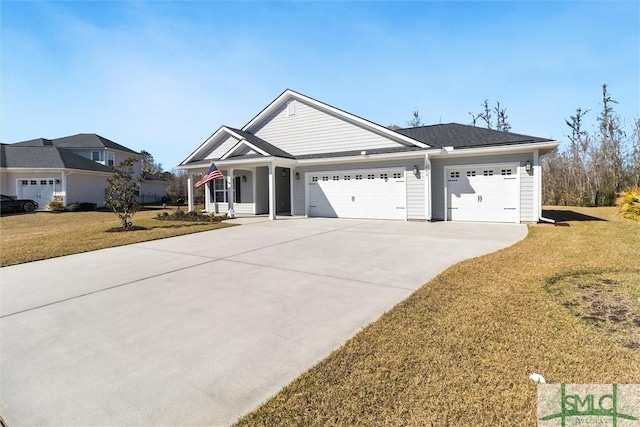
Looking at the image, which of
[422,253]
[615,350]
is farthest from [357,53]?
[615,350]

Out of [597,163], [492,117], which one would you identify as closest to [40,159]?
[492,117]

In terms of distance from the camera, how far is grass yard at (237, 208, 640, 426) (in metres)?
2.18

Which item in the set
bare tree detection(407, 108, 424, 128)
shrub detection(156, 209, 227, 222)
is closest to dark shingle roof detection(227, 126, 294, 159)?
shrub detection(156, 209, 227, 222)

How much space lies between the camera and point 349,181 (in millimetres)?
15641

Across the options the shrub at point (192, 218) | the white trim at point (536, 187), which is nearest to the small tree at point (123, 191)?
the shrub at point (192, 218)

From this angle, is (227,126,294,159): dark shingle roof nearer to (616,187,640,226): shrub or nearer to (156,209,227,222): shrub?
(156,209,227,222): shrub

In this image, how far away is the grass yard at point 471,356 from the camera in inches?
85.9

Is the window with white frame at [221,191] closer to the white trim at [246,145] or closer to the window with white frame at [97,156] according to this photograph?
the white trim at [246,145]

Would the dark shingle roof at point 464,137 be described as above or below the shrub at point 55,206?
above

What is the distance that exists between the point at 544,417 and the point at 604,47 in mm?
16156

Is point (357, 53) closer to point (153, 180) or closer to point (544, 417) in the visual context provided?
point (544, 417)

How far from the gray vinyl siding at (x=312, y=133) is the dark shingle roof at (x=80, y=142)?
1967cm

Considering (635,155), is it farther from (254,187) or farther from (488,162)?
(254,187)

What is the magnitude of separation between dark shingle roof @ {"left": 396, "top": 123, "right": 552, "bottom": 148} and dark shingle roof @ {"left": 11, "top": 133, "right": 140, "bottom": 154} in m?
28.2
